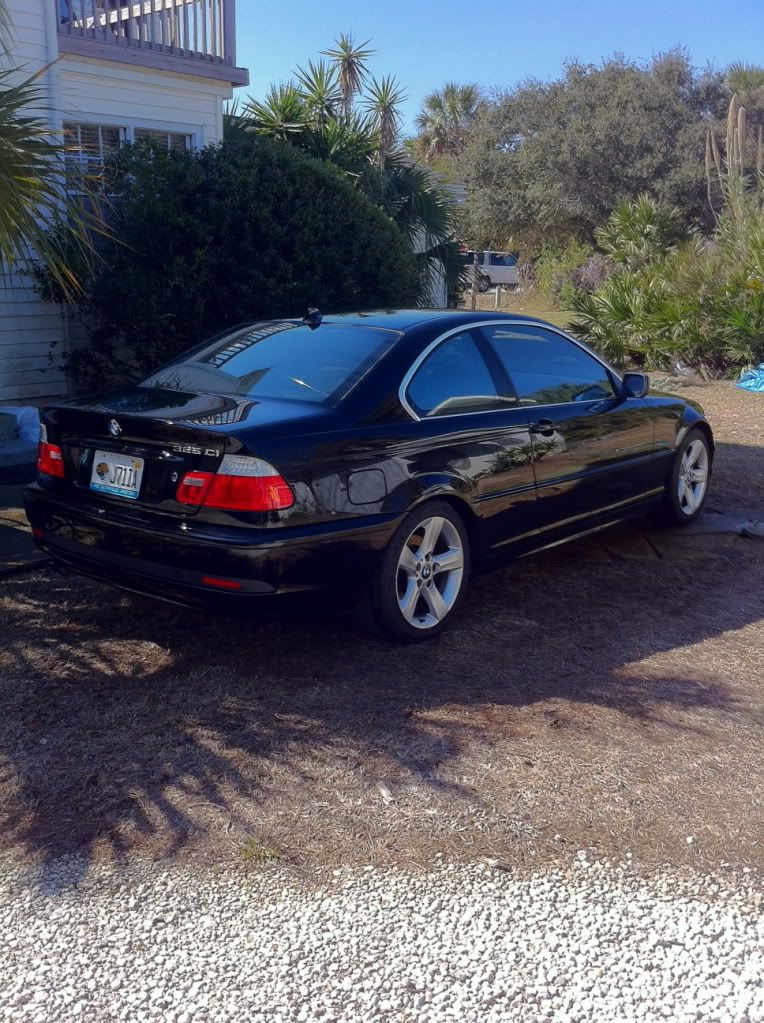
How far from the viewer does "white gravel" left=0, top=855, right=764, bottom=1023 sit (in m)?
2.69

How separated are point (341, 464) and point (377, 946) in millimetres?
2129

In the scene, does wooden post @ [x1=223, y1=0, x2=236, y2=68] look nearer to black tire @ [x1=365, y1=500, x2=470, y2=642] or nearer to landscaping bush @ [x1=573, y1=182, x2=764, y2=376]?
landscaping bush @ [x1=573, y1=182, x2=764, y2=376]

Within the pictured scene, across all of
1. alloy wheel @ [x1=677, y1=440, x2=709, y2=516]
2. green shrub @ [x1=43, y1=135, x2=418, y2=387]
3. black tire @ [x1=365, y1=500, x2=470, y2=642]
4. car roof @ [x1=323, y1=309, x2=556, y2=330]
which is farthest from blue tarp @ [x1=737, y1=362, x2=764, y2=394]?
black tire @ [x1=365, y1=500, x2=470, y2=642]

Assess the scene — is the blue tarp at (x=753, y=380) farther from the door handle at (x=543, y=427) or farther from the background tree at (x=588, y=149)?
the background tree at (x=588, y=149)

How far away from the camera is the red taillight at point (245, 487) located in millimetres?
4254

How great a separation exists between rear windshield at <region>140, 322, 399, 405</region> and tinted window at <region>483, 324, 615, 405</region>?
785 millimetres

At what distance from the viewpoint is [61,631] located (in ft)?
16.9

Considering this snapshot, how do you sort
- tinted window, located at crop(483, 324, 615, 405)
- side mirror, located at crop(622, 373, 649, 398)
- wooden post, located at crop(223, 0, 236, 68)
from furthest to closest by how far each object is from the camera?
1. wooden post, located at crop(223, 0, 236, 68)
2. side mirror, located at crop(622, 373, 649, 398)
3. tinted window, located at crop(483, 324, 615, 405)

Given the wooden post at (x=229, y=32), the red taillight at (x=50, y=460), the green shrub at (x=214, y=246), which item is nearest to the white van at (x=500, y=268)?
the wooden post at (x=229, y=32)

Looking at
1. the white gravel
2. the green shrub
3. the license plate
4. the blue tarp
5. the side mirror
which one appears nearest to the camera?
the white gravel

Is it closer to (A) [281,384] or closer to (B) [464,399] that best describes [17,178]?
(A) [281,384]

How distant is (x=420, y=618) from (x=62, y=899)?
226 cm

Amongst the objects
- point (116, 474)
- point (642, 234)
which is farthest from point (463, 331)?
point (642, 234)

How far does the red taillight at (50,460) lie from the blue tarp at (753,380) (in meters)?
11.2
